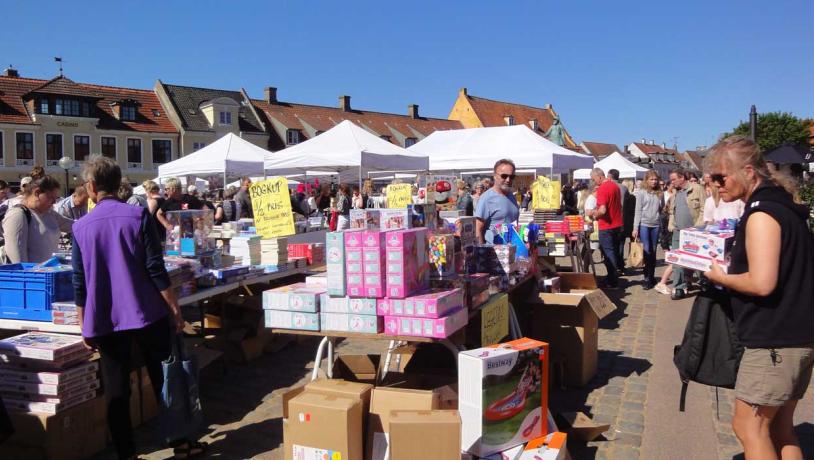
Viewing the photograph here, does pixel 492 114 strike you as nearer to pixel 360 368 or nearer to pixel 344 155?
pixel 344 155

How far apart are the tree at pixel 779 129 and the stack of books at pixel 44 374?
55.4 meters

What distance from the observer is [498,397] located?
306cm

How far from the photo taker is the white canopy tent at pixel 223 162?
11305 mm

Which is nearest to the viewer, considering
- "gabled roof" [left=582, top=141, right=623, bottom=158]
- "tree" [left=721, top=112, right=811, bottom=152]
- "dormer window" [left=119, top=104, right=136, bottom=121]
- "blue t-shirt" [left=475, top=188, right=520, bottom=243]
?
"blue t-shirt" [left=475, top=188, right=520, bottom=243]

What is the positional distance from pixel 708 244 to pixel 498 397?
1.26 m

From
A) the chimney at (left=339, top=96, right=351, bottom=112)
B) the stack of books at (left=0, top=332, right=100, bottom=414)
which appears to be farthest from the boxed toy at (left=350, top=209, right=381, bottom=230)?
the chimney at (left=339, top=96, right=351, bottom=112)

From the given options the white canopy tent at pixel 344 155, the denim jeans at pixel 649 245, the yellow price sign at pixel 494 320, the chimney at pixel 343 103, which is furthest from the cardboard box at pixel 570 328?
the chimney at pixel 343 103

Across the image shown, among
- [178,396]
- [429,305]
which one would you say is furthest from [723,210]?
[178,396]

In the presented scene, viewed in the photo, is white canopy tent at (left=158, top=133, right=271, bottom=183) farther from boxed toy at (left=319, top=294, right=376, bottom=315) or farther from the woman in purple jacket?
boxed toy at (left=319, top=294, right=376, bottom=315)

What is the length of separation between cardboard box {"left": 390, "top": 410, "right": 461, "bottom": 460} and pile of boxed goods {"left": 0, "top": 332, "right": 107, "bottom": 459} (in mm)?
2154

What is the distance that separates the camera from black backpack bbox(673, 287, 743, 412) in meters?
2.60

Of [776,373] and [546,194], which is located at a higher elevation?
[546,194]

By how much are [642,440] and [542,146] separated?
24.6 ft

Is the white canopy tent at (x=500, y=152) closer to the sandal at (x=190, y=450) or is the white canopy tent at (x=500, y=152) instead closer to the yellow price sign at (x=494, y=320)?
the yellow price sign at (x=494, y=320)
